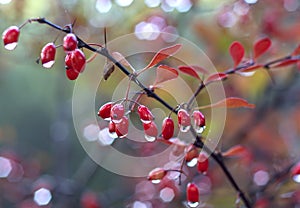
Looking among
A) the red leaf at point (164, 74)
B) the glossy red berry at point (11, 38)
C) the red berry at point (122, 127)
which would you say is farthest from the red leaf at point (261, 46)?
the glossy red berry at point (11, 38)

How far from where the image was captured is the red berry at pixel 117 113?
0.75 metres

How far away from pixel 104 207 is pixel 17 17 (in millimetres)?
756

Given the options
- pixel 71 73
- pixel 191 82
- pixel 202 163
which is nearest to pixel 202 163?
pixel 202 163

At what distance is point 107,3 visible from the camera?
172cm

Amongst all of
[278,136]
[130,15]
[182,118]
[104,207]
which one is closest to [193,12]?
[130,15]

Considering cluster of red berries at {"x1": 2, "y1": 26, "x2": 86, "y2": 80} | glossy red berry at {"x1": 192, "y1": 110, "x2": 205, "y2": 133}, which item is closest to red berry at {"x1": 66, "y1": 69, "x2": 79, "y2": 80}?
cluster of red berries at {"x1": 2, "y1": 26, "x2": 86, "y2": 80}

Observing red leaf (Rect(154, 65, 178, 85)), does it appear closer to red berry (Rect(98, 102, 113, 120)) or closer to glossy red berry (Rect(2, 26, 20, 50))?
red berry (Rect(98, 102, 113, 120))

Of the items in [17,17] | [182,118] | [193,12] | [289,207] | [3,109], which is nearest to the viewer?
[182,118]

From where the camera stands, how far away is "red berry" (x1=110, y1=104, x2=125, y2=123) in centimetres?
75

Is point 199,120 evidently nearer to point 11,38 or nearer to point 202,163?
point 202,163

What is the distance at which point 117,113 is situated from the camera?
748 millimetres

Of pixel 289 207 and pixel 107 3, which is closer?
pixel 289 207

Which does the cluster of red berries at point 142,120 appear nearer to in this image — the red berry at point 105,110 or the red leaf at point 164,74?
the red berry at point 105,110

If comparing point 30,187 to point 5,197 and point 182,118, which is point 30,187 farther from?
point 182,118
